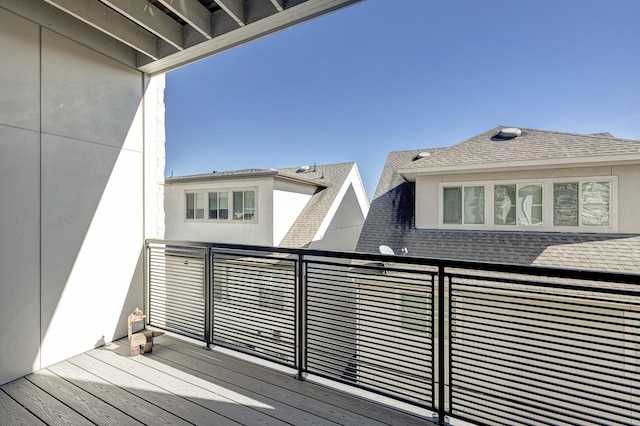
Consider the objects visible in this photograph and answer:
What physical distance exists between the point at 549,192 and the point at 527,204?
44 centimetres

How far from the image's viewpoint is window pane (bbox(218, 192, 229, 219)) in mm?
9250

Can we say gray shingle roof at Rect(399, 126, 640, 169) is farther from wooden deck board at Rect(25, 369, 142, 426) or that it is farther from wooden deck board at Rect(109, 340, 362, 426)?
wooden deck board at Rect(25, 369, 142, 426)

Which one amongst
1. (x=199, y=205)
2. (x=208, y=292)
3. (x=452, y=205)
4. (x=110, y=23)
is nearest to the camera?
(x=110, y=23)

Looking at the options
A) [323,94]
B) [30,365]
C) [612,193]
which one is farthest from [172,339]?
[323,94]

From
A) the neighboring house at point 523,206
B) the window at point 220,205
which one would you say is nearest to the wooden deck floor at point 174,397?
the neighboring house at point 523,206

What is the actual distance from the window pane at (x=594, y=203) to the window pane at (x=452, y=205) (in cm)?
216

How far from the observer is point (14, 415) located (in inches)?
75.7

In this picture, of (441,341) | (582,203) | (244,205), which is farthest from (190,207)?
(582,203)

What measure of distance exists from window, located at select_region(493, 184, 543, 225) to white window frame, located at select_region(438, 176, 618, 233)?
63mm

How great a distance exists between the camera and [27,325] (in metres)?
2.38

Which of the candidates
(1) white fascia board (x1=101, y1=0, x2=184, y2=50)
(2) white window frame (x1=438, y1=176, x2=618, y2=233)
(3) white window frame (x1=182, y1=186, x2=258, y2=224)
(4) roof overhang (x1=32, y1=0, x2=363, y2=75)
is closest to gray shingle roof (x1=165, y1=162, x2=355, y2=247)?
(3) white window frame (x1=182, y1=186, x2=258, y2=224)

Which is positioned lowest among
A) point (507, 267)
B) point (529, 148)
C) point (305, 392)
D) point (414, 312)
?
point (305, 392)

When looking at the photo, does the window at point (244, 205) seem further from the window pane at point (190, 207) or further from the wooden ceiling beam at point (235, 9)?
the wooden ceiling beam at point (235, 9)

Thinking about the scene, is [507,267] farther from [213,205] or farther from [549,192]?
[213,205]
